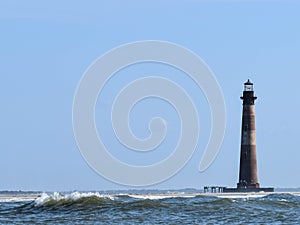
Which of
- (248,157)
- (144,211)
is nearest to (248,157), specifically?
(248,157)

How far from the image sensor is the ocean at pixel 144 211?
39.2 meters

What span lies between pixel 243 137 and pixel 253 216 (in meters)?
25.6

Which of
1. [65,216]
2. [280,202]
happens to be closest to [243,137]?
[280,202]

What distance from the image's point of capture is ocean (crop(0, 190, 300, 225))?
1542 inches

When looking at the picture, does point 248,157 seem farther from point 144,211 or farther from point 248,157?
point 144,211

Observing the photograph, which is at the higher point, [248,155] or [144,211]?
[248,155]

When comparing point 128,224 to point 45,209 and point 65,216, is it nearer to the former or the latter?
point 65,216

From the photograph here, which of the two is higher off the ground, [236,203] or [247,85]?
[247,85]

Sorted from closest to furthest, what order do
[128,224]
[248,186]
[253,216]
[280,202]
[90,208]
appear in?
[128,224] → [253,216] → [90,208] → [280,202] → [248,186]

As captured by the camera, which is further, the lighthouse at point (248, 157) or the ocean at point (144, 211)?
the lighthouse at point (248, 157)

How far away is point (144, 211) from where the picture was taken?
4291cm

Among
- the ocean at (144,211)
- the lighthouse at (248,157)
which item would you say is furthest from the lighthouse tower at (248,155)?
the ocean at (144,211)

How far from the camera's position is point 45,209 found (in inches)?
1858

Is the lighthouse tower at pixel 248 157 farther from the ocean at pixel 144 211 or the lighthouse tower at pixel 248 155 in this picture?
the ocean at pixel 144 211
